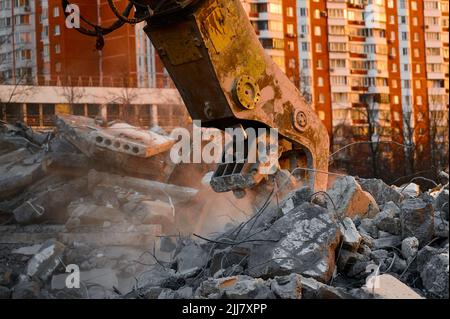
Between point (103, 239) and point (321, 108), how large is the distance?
34.9 meters

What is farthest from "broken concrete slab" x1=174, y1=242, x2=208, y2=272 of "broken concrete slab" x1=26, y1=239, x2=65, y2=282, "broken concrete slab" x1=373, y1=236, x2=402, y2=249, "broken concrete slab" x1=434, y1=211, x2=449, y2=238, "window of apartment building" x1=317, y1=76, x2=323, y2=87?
"window of apartment building" x1=317, y1=76, x2=323, y2=87

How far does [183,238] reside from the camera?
7.47 meters

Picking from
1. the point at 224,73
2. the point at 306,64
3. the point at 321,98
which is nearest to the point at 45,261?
the point at 224,73

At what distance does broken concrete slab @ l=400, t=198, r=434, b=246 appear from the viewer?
5953 millimetres

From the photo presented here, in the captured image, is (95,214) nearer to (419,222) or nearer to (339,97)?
(419,222)

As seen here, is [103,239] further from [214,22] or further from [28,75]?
[28,75]

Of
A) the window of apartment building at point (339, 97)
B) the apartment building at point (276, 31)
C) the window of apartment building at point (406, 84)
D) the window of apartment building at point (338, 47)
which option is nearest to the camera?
the apartment building at point (276, 31)

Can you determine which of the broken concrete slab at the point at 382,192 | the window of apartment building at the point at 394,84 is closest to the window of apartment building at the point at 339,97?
Answer: the window of apartment building at the point at 394,84

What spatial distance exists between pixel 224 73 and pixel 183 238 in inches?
69.4

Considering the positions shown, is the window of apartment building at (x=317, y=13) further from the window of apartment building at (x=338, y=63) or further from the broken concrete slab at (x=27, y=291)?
the broken concrete slab at (x=27, y=291)

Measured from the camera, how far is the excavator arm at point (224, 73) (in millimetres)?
6688

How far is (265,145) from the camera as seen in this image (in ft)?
24.3

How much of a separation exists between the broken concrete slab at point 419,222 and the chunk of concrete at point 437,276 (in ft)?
2.18

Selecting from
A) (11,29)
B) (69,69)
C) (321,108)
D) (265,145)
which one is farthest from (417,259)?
(321,108)
